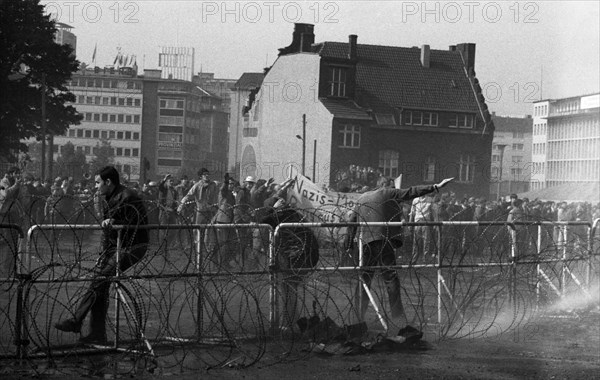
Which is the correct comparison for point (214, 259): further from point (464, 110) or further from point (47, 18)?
point (464, 110)

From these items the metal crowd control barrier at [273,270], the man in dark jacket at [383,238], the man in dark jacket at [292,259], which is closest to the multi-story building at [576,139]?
the metal crowd control barrier at [273,270]

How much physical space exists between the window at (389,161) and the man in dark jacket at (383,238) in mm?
55601

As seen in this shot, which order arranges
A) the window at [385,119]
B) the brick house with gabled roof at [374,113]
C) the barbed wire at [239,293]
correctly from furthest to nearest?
the window at [385,119] < the brick house with gabled roof at [374,113] < the barbed wire at [239,293]

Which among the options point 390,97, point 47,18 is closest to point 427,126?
point 390,97

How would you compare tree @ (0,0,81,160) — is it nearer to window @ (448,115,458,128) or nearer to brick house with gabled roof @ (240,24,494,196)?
brick house with gabled roof @ (240,24,494,196)

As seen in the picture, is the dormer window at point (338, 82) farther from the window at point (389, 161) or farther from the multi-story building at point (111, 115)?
the multi-story building at point (111, 115)

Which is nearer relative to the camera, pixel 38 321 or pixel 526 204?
pixel 38 321

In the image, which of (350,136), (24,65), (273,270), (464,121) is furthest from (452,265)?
(464,121)

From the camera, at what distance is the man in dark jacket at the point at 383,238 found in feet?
37.0

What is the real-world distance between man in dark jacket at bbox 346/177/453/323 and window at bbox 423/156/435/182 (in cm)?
5484

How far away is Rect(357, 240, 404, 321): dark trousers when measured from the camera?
1124 centimetres

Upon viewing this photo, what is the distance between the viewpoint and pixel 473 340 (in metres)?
11.6

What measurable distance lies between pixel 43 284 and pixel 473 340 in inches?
192

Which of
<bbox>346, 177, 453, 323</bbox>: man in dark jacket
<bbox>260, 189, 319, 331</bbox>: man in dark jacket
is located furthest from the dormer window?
<bbox>260, 189, 319, 331</bbox>: man in dark jacket
